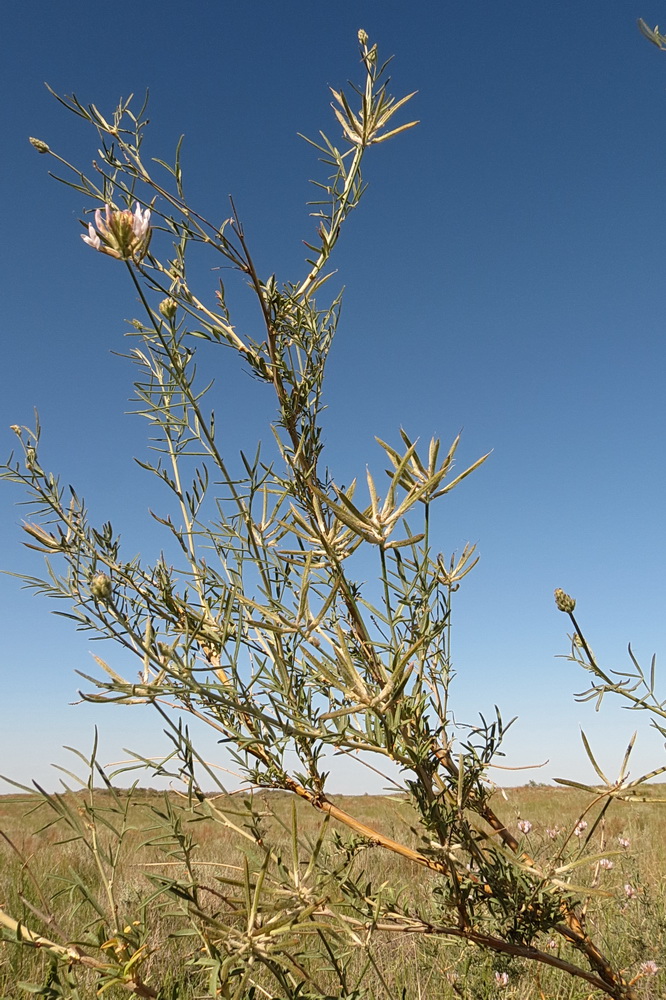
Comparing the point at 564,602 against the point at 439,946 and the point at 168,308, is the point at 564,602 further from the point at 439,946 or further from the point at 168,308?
the point at 439,946

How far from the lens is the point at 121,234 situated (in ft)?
2.62

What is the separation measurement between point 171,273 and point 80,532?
0.46 metres

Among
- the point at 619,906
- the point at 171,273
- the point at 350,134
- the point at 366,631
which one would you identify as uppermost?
the point at 350,134

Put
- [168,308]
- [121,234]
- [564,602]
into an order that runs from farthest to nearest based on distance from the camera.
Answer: [564,602] → [168,308] → [121,234]

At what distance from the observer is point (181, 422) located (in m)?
1.02

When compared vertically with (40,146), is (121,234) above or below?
below

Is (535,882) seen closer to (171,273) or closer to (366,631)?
(366,631)

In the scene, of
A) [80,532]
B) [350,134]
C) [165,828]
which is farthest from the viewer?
[80,532]

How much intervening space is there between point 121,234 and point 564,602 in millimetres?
885

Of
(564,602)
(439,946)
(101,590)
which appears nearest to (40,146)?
(101,590)

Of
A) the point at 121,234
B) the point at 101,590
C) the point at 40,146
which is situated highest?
the point at 40,146

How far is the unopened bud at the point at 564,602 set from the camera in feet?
3.68

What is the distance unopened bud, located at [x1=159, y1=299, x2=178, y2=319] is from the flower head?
0.11 metres

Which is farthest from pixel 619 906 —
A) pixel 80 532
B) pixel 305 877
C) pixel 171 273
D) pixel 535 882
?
pixel 171 273
